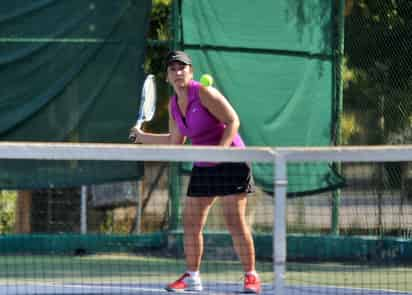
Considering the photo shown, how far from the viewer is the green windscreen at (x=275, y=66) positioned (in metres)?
8.77

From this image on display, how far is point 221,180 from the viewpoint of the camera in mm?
6395

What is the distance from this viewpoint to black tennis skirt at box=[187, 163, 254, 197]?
6.28 meters

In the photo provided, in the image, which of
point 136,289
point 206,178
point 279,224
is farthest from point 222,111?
point 279,224

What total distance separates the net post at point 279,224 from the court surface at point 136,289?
1.46m

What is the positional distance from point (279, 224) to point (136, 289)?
2035 mm

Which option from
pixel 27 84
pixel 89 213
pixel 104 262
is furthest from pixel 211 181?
pixel 89 213

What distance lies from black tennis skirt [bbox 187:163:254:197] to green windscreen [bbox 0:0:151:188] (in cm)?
238

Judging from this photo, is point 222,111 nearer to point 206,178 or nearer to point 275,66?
point 206,178

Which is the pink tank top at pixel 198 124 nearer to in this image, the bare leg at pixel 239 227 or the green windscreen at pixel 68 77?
the bare leg at pixel 239 227

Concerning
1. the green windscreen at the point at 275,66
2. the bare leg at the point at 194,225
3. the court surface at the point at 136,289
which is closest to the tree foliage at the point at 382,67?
the green windscreen at the point at 275,66

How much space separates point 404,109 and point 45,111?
9.38ft

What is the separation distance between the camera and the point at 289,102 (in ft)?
29.1

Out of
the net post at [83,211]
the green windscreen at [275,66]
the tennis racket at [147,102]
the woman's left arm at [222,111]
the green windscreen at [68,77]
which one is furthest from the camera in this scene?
the net post at [83,211]

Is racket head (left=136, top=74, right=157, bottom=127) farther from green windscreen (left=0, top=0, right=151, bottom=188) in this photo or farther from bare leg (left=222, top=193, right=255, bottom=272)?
green windscreen (left=0, top=0, right=151, bottom=188)
